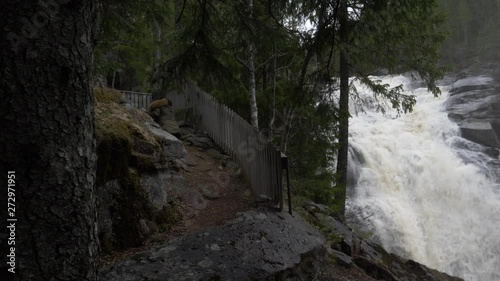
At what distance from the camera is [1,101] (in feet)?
5.95

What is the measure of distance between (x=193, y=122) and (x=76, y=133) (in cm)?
1040

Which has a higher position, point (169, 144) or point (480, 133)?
point (480, 133)

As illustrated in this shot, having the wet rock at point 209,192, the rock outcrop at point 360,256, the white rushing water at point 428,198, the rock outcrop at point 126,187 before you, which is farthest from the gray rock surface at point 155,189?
the white rushing water at point 428,198

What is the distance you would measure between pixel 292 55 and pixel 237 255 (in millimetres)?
5783

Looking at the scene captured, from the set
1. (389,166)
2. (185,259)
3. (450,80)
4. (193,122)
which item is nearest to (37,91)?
(185,259)

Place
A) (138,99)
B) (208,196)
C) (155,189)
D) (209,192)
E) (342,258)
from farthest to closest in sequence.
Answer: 1. (138,99)
2. (342,258)
3. (209,192)
4. (208,196)
5. (155,189)

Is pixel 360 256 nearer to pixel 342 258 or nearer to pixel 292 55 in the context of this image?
pixel 342 258

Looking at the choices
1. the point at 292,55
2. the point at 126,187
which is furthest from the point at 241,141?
the point at 126,187

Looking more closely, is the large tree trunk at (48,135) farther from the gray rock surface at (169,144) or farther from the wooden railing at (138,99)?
the wooden railing at (138,99)

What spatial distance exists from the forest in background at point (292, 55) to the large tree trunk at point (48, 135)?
2917 millimetres

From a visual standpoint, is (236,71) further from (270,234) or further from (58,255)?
(58,255)

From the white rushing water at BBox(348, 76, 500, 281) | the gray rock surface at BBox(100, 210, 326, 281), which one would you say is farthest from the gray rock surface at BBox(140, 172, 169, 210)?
the white rushing water at BBox(348, 76, 500, 281)

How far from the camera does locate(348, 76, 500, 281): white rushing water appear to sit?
46.6 feet

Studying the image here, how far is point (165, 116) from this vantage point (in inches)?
446
